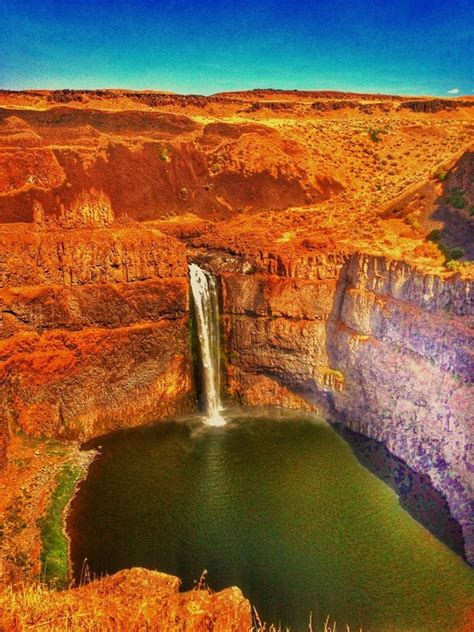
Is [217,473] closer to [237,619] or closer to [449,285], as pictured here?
[449,285]

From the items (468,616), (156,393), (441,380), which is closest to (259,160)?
(156,393)

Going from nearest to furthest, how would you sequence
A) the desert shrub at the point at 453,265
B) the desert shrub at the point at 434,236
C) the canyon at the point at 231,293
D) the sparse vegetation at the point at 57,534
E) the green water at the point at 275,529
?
the green water at the point at 275,529 < the sparse vegetation at the point at 57,534 < the desert shrub at the point at 453,265 < the canyon at the point at 231,293 < the desert shrub at the point at 434,236

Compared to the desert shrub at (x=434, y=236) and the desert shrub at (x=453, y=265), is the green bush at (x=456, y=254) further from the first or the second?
the desert shrub at (x=434, y=236)

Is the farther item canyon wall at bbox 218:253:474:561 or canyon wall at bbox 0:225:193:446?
canyon wall at bbox 0:225:193:446

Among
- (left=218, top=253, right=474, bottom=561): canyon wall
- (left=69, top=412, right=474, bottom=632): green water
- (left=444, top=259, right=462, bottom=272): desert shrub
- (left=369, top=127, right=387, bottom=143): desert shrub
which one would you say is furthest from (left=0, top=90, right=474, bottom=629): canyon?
(left=369, top=127, right=387, bottom=143): desert shrub

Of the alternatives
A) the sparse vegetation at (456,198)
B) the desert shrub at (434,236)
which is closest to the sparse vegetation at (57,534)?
the desert shrub at (434,236)

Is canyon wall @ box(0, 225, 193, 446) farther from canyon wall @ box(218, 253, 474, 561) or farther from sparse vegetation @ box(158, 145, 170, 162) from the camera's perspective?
sparse vegetation @ box(158, 145, 170, 162)

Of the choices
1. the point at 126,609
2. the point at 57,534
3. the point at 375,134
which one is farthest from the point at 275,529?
the point at 375,134
